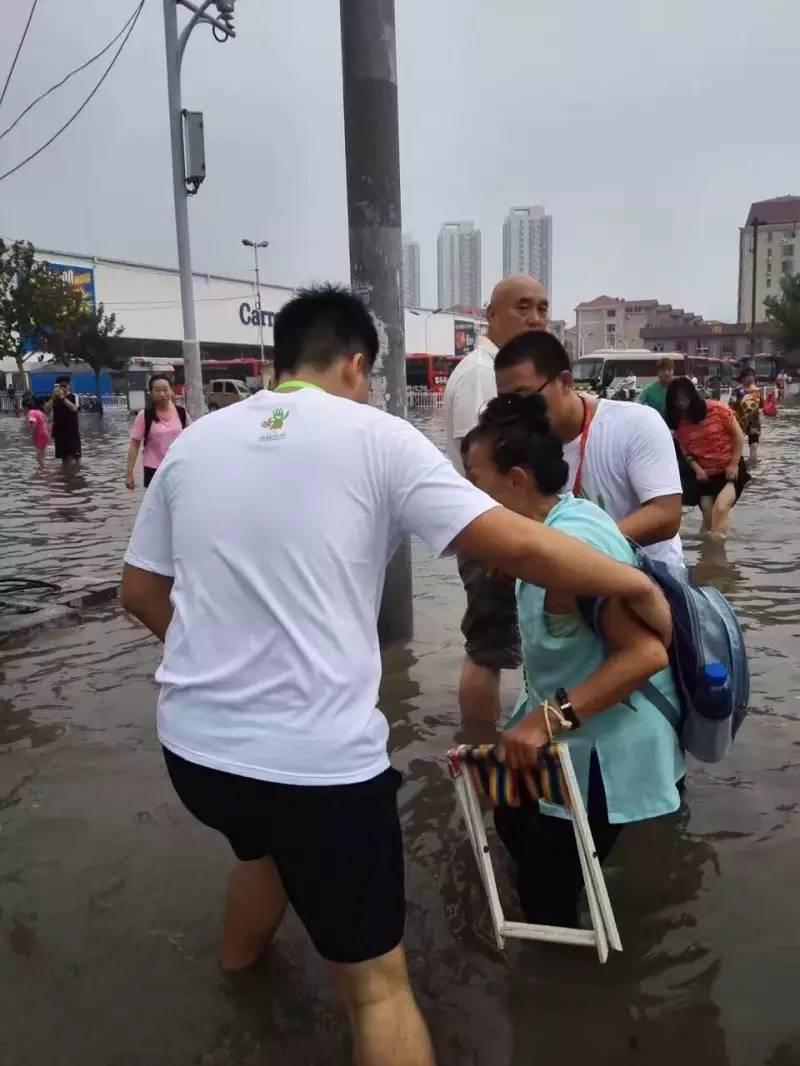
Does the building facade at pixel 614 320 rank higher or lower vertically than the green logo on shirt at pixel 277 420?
higher

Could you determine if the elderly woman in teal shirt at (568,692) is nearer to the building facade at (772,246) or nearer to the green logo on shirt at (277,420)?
the green logo on shirt at (277,420)

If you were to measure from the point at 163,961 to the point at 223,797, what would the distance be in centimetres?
114

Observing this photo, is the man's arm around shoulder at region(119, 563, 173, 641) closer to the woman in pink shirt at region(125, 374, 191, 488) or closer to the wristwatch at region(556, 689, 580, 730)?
the wristwatch at region(556, 689, 580, 730)

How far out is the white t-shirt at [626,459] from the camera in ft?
11.0

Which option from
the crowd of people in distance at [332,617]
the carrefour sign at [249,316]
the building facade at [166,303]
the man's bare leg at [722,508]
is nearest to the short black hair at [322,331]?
the crowd of people in distance at [332,617]

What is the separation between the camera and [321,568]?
183 cm

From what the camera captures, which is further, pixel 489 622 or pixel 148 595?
pixel 489 622

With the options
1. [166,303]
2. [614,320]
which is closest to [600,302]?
[614,320]

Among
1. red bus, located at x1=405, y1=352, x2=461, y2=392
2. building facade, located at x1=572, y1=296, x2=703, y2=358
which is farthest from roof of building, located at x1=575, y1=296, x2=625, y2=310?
red bus, located at x1=405, y1=352, x2=461, y2=392

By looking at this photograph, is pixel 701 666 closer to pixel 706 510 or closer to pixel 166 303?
pixel 706 510

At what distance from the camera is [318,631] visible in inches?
72.2

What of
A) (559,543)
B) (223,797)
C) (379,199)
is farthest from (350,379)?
(379,199)

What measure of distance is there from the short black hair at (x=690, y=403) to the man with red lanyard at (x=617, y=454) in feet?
16.8

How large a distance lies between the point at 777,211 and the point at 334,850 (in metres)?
131
